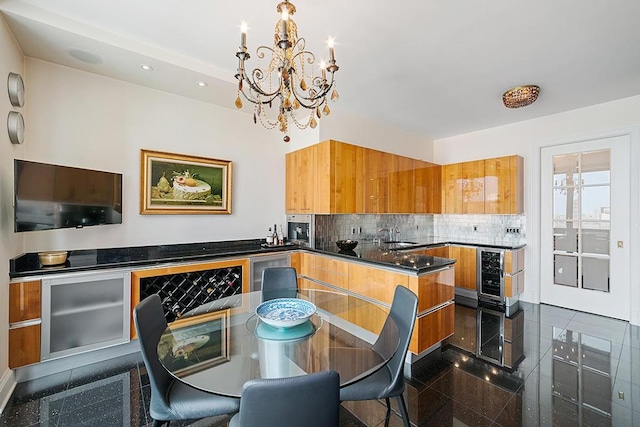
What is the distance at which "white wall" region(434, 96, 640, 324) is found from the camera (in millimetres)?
3318

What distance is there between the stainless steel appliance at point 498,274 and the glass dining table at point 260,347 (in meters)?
2.80

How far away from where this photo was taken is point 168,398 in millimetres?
1314

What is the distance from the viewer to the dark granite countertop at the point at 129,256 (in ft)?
7.08

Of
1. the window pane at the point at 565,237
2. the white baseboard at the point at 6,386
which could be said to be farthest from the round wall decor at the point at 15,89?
the window pane at the point at 565,237

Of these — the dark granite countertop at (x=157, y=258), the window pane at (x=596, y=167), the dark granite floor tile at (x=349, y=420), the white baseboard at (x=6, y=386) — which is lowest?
the dark granite floor tile at (x=349, y=420)

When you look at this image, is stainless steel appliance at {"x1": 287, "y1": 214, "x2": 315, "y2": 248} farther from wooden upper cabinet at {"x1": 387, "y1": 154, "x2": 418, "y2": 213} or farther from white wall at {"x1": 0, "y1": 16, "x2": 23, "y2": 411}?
white wall at {"x1": 0, "y1": 16, "x2": 23, "y2": 411}

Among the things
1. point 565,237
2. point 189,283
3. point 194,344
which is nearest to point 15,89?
point 189,283

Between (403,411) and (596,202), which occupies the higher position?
(596,202)

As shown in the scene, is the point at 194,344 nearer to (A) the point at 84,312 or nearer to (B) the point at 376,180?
(A) the point at 84,312

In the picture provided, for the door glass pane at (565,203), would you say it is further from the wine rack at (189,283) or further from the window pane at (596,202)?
the wine rack at (189,283)

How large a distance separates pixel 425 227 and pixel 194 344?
4675 mm

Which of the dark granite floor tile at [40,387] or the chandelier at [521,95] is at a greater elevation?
the chandelier at [521,95]

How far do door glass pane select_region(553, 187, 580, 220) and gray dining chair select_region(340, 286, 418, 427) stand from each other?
12.1ft

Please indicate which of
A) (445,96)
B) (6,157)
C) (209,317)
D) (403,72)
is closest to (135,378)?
(209,317)
